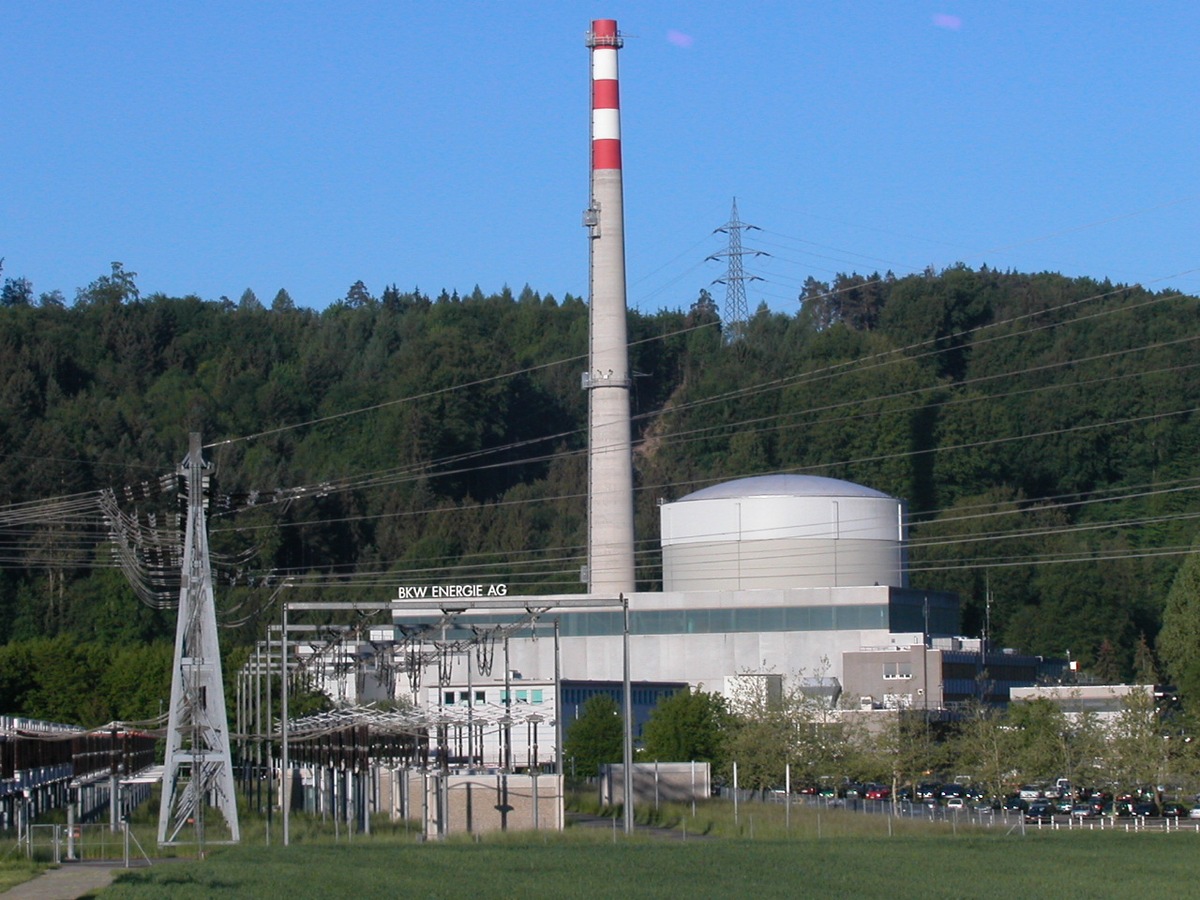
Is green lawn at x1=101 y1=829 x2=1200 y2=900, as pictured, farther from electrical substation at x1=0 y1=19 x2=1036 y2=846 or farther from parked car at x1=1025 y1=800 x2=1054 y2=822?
electrical substation at x1=0 y1=19 x2=1036 y2=846

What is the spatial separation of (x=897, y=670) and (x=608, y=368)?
2224 centimetres

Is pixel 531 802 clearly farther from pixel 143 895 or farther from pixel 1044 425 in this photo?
pixel 1044 425

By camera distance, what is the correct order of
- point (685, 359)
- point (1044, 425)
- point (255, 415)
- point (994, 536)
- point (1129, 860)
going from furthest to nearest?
point (685, 359)
point (255, 415)
point (1044, 425)
point (994, 536)
point (1129, 860)

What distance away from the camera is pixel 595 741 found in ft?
276

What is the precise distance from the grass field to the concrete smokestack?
44282mm

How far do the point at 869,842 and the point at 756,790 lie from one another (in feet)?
96.4

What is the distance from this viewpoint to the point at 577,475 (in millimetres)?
175500

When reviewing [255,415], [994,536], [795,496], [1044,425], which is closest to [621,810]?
[795,496]

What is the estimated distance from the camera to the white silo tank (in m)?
112

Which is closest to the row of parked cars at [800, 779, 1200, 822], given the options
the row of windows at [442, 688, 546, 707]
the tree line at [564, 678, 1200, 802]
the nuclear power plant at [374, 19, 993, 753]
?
the tree line at [564, 678, 1200, 802]

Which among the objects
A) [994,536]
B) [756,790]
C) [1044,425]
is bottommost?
[756,790]

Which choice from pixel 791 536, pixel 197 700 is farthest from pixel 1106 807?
pixel 197 700

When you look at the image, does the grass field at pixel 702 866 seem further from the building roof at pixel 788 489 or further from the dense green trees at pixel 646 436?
the dense green trees at pixel 646 436

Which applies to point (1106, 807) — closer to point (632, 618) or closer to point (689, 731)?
point (689, 731)
